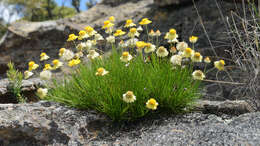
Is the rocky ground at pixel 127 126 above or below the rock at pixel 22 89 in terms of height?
below

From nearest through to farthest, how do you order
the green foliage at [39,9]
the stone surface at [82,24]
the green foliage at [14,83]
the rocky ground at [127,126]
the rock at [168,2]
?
the rocky ground at [127,126]
the green foliage at [14,83]
the stone surface at [82,24]
the rock at [168,2]
the green foliage at [39,9]

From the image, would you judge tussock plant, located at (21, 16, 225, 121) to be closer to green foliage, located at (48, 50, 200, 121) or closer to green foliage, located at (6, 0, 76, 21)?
green foliage, located at (48, 50, 200, 121)

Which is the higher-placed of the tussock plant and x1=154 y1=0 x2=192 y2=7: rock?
x1=154 y1=0 x2=192 y2=7: rock

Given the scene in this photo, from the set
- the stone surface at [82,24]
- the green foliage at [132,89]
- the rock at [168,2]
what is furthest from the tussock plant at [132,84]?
the rock at [168,2]

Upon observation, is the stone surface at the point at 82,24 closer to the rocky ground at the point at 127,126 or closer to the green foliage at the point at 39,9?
the rocky ground at the point at 127,126

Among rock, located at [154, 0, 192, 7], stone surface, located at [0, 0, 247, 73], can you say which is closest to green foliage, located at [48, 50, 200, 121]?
stone surface, located at [0, 0, 247, 73]

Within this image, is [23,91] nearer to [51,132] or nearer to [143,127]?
[51,132]

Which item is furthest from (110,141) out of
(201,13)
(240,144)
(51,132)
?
(201,13)
